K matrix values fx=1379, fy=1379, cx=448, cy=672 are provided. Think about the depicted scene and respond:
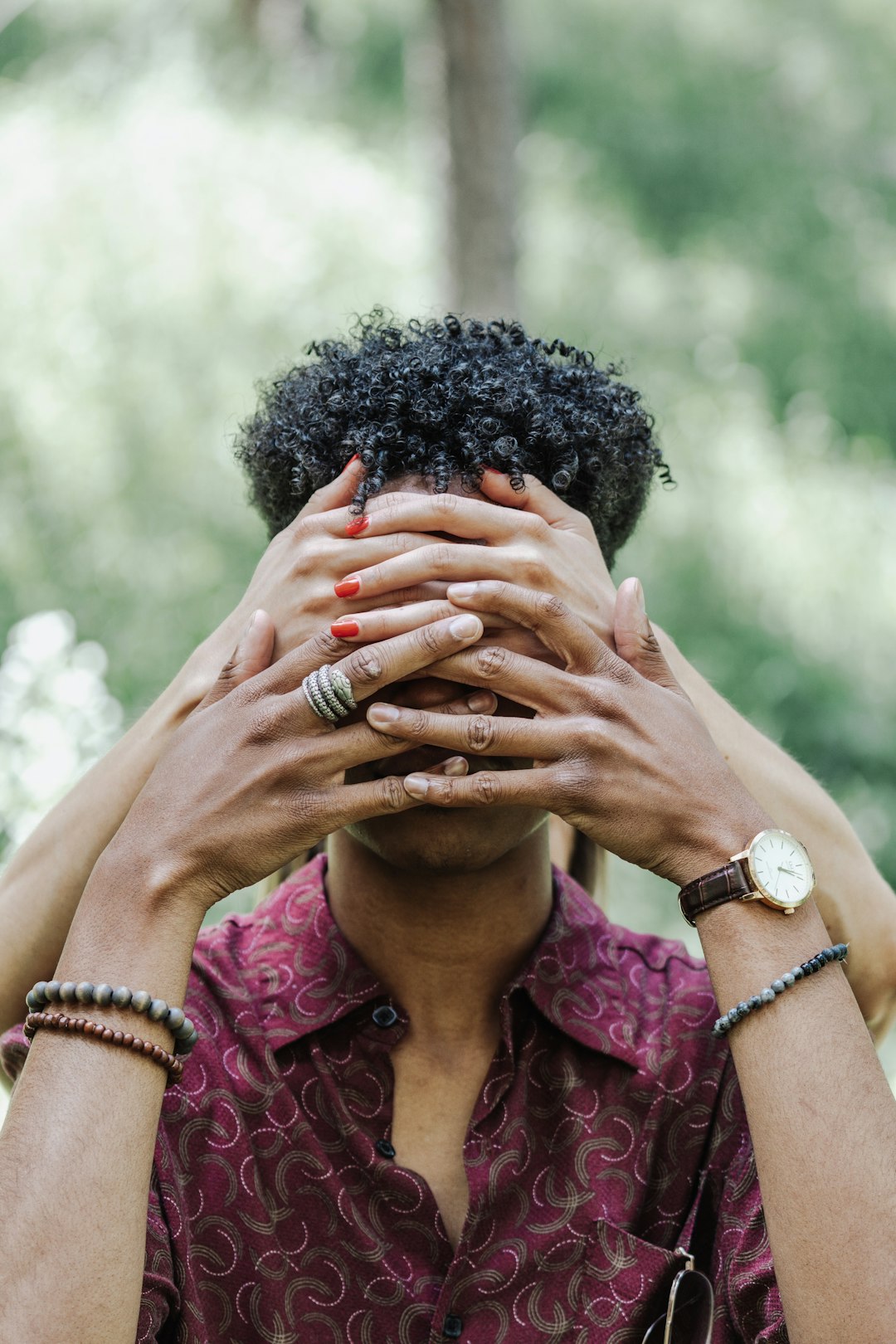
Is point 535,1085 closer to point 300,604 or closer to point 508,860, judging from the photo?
point 508,860

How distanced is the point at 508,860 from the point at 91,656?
408 centimetres

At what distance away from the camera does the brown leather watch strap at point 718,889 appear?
1813mm

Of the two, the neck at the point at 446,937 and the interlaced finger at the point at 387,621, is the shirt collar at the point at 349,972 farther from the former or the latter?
the interlaced finger at the point at 387,621

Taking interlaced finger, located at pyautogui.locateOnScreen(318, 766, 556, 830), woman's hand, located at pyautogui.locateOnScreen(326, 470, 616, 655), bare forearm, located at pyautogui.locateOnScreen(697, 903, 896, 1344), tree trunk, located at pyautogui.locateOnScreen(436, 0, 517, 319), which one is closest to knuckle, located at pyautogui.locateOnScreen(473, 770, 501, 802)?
interlaced finger, located at pyautogui.locateOnScreen(318, 766, 556, 830)

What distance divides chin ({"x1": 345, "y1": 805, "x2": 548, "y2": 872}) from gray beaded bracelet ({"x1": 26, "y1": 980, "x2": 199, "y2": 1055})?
407 millimetres

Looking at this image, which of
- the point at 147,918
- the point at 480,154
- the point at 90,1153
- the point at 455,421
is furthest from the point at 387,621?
the point at 480,154

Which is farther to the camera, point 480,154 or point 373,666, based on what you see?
point 480,154

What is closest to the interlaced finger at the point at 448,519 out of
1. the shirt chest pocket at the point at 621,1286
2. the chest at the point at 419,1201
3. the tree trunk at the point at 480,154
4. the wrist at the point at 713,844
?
the wrist at the point at 713,844

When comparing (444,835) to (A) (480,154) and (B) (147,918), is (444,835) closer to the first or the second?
(B) (147,918)

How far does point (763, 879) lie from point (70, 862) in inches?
42.0

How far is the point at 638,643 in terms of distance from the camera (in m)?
1.98

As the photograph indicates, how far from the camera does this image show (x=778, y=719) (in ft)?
22.6

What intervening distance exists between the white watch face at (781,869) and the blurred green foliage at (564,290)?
4680mm

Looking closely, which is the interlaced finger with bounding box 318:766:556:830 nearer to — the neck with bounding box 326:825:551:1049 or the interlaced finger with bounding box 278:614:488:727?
the interlaced finger with bounding box 278:614:488:727
